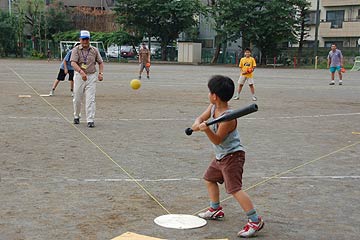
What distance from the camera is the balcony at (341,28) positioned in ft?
190

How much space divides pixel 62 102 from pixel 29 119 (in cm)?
355

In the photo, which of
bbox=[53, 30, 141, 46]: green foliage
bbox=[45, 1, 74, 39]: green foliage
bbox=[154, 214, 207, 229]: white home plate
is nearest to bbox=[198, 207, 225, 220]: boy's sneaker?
bbox=[154, 214, 207, 229]: white home plate

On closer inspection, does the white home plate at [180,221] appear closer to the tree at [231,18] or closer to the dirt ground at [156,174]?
the dirt ground at [156,174]

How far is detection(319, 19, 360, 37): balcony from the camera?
57.8 m

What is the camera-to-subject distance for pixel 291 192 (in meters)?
→ 6.29

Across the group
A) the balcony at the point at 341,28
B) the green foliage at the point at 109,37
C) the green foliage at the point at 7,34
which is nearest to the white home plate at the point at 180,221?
the green foliage at the point at 109,37

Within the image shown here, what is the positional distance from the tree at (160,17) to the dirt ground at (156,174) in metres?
41.6

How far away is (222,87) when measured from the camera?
4.75 meters

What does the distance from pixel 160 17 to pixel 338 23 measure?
68.4 feet

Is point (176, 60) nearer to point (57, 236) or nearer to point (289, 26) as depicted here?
point (289, 26)

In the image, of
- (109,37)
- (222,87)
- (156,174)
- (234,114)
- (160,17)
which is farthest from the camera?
(109,37)

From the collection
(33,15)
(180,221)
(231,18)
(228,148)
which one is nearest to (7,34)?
(33,15)

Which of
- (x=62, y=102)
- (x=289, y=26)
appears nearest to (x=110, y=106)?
(x=62, y=102)

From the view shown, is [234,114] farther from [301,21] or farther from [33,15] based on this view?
[33,15]
